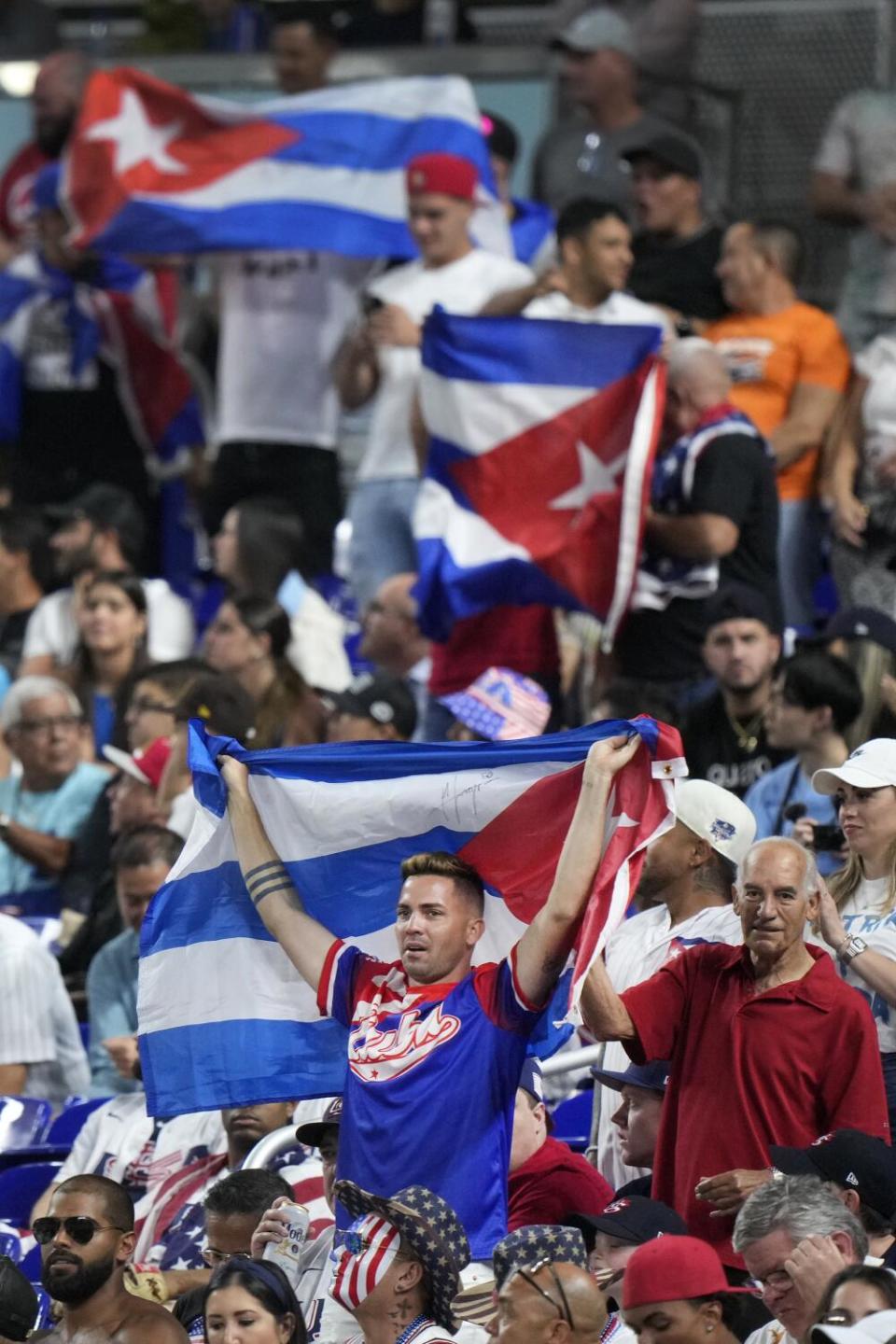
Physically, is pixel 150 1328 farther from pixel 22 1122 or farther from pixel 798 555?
pixel 798 555

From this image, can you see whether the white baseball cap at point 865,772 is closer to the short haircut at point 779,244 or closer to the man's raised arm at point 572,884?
the man's raised arm at point 572,884

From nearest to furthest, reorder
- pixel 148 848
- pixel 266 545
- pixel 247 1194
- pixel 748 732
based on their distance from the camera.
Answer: pixel 247 1194
pixel 148 848
pixel 748 732
pixel 266 545

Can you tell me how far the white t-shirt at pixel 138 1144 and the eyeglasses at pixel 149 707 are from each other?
2.22 metres

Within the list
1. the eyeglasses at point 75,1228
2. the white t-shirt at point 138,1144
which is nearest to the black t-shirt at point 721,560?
the white t-shirt at point 138,1144

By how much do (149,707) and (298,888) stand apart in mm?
3591

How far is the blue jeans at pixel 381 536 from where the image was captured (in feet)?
41.7

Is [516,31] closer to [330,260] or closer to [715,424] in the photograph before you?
[330,260]

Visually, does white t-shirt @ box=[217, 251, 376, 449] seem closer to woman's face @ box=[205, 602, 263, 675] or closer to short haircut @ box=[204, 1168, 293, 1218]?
woman's face @ box=[205, 602, 263, 675]

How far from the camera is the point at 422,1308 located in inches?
252

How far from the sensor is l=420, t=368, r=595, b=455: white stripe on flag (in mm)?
11500

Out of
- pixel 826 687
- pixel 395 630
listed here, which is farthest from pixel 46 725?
pixel 826 687

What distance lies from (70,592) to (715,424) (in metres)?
3.68

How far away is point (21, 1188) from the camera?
29.9 ft

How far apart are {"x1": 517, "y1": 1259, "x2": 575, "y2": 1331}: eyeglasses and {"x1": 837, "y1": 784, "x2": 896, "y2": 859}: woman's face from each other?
6.27 feet
